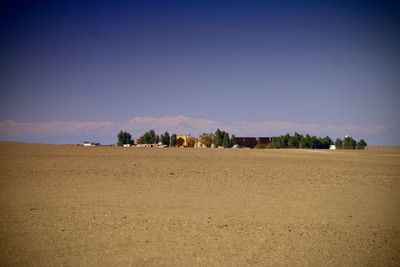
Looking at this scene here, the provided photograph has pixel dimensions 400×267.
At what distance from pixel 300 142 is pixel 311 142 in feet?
8.86

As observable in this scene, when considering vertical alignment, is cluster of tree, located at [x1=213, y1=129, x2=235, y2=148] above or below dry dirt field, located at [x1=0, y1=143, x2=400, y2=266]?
above

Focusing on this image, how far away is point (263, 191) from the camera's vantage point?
1880 cm

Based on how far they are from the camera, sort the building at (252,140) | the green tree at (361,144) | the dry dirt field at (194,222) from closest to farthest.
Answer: the dry dirt field at (194,222)
the green tree at (361,144)
the building at (252,140)

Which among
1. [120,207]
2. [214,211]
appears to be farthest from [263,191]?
[120,207]

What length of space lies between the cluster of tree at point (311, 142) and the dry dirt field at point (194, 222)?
76.9 metres

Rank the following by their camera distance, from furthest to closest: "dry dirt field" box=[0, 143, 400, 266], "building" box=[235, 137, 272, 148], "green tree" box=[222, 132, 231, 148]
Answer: "building" box=[235, 137, 272, 148]
"green tree" box=[222, 132, 231, 148]
"dry dirt field" box=[0, 143, 400, 266]

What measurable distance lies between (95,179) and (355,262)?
1582 cm

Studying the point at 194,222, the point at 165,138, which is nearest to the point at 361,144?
the point at 165,138

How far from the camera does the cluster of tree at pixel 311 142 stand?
312 feet

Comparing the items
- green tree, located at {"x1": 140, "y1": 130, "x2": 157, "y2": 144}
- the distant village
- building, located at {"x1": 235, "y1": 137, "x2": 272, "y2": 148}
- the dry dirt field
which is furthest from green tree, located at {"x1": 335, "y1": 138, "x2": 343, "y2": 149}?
the dry dirt field

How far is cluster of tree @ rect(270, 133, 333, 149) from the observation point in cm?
9719

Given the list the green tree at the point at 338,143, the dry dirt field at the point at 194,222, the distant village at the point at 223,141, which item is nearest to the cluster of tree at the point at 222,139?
the distant village at the point at 223,141

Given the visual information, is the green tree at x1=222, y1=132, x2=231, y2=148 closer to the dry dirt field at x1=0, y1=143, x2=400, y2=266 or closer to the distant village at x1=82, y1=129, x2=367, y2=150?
the distant village at x1=82, y1=129, x2=367, y2=150

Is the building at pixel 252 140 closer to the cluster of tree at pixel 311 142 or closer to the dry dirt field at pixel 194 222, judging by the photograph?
the cluster of tree at pixel 311 142
